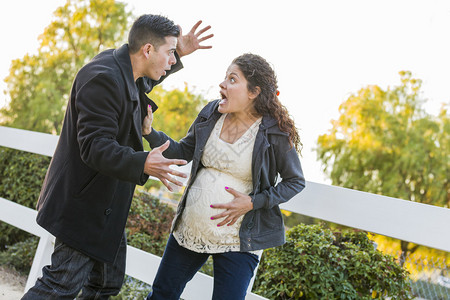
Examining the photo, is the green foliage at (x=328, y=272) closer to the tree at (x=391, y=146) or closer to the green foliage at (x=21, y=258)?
the green foliage at (x=21, y=258)

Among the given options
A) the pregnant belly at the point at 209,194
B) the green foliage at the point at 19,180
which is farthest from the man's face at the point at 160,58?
the green foliage at the point at 19,180

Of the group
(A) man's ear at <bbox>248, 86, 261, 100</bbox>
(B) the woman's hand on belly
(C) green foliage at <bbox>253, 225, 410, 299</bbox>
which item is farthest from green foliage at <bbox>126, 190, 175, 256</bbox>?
(A) man's ear at <bbox>248, 86, 261, 100</bbox>

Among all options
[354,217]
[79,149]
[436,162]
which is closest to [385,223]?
[354,217]

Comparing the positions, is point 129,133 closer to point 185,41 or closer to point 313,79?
point 185,41

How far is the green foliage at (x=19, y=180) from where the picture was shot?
523 cm

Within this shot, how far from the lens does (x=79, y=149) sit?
7.13ft

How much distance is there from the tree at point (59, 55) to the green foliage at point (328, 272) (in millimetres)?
28112

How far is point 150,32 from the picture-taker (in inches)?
91.0

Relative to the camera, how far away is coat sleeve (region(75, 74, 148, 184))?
1956 mm

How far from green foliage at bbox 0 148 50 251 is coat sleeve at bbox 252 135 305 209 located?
3612 millimetres

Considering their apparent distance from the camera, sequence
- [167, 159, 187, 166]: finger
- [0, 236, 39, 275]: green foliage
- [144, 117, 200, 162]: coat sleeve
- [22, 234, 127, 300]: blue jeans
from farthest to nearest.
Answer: [0, 236, 39, 275]: green foliage
[144, 117, 200, 162]: coat sleeve
[22, 234, 127, 300]: blue jeans
[167, 159, 187, 166]: finger

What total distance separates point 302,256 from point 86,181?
140 centimetres

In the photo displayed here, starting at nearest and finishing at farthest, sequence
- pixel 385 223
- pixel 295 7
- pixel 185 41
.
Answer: pixel 385 223 → pixel 185 41 → pixel 295 7

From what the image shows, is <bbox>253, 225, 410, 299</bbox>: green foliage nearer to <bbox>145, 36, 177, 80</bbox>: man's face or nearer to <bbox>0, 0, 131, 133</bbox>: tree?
<bbox>145, 36, 177, 80</bbox>: man's face
